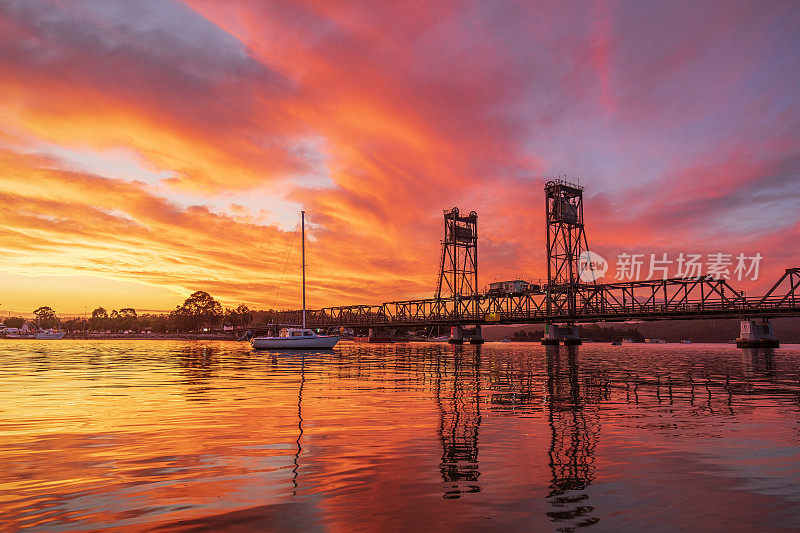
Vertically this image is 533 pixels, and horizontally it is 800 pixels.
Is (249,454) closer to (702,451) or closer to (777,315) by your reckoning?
(702,451)

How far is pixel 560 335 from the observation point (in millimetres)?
130750

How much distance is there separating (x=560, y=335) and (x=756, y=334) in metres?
42.3

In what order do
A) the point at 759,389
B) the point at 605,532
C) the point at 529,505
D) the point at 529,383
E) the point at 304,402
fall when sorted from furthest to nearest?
the point at 529,383 < the point at 759,389 < the point at 304,402 < the point at 529,505 < the point at 605,532

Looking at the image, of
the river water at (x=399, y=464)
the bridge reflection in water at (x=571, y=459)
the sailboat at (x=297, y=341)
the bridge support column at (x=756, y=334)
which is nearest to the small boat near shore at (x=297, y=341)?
the sailboat at (x=297, y=341)

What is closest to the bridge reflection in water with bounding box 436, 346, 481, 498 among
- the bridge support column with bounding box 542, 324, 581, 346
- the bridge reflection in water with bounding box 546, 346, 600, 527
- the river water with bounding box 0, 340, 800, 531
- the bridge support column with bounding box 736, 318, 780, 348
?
the river water with bounding box 0, 340, 800, 531

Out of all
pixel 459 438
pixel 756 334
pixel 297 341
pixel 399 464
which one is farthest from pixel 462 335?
pixel 399 464

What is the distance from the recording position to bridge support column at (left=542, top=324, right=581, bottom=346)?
423 ft

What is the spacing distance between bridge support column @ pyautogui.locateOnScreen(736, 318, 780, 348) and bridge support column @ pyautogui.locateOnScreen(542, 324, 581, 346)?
1515 inches

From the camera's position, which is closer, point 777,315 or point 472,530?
point 472,530

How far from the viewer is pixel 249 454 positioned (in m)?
11.0

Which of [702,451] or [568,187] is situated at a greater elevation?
[568,187]

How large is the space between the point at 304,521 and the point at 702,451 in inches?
364

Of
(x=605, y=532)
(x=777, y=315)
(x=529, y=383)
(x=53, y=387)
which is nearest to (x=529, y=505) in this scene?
(x=605, y=532)

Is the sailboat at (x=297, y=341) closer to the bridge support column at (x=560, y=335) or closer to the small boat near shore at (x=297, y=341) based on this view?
the small boat near shore at (x=297, y=341)
